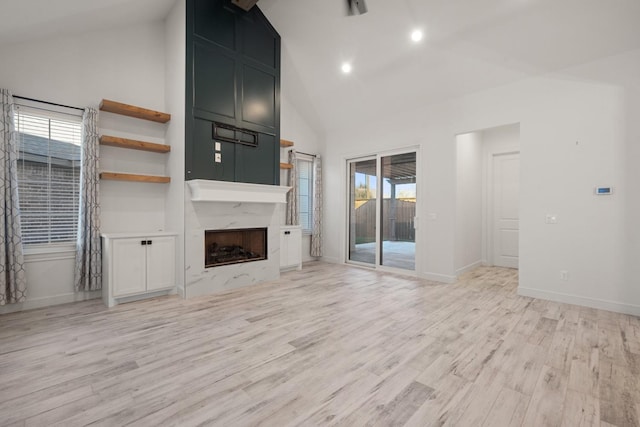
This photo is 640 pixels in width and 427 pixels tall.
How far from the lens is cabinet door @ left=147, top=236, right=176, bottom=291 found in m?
3.91

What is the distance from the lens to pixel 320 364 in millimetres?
2311

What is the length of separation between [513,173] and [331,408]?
20.2 feet

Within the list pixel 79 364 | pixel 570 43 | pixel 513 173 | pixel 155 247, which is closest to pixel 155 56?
pixel 155 247

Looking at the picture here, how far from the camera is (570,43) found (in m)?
3.54

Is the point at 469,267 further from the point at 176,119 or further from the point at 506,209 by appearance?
the point at 176,119

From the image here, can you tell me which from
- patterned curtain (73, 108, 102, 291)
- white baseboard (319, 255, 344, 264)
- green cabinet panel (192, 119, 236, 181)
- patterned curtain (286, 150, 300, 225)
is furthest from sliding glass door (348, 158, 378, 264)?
patterned curtain (73, 108, 102, 291)

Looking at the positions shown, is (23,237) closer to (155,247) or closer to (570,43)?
(155,247)

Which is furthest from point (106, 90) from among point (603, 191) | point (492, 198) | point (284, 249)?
point (492, 198)

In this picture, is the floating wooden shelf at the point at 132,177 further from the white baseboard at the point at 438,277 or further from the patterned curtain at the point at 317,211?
Result: the white baseboard at the point at 438,277

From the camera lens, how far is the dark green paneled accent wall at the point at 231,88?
4.02 m

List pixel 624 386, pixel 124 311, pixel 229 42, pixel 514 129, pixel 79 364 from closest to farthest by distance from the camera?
pixel 624 386 → pixel 79 364 → pixel 124 311 → pixel 229 42 → pixel 514 129

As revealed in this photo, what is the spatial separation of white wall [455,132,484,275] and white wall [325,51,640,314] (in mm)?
420

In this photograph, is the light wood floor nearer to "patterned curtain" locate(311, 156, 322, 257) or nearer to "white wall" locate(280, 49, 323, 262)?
"patterned curtain" locate(311, 156, 322, 257)

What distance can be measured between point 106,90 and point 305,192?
153 inches
